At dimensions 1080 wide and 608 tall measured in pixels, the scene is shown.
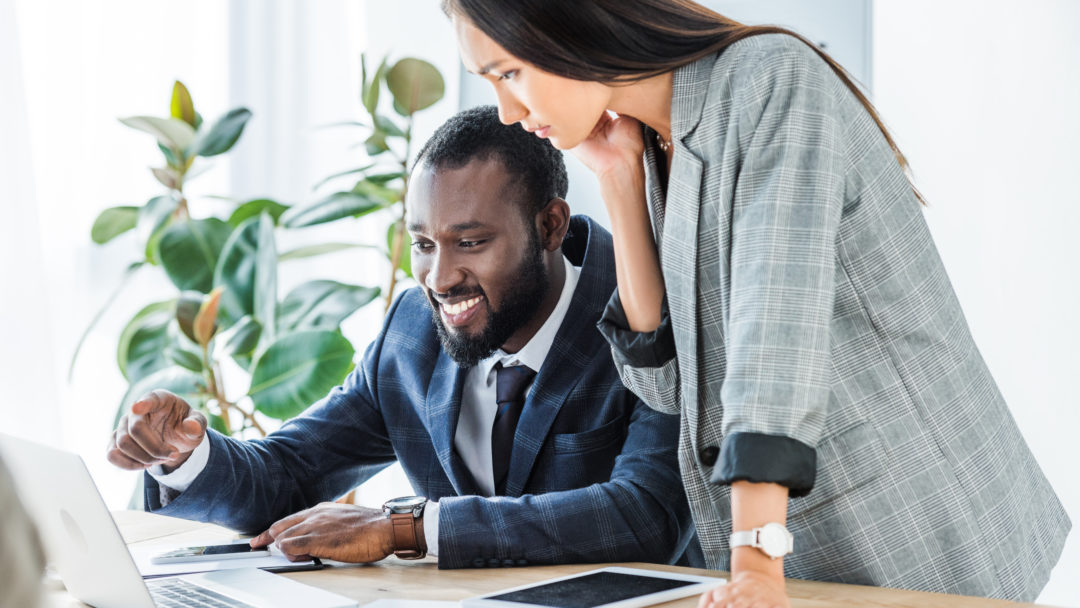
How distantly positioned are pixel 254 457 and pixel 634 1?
96 cm

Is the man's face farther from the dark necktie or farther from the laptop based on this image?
the laptop

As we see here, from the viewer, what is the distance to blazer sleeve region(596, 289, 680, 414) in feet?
3.86

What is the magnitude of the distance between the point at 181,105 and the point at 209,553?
1350 millimetres

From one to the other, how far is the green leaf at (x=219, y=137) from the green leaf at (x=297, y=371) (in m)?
0.50

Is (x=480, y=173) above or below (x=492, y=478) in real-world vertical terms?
above

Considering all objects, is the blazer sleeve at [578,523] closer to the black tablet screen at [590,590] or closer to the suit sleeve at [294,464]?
the black tablet screen at [590,590]

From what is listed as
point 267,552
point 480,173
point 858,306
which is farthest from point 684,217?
point 267,552

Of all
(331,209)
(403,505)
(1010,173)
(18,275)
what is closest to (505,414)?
(403,505)

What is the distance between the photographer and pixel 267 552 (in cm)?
132

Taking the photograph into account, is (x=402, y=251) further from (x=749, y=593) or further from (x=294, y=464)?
(x=749, y=593)

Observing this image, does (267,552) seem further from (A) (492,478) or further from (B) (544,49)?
(B) (544,49)

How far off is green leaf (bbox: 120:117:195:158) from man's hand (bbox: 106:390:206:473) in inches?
40.1

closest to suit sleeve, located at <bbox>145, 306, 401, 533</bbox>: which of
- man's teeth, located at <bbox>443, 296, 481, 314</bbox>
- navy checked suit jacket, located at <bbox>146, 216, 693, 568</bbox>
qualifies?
navy checked suit jacket, located at <bbox>146, 216, 693, 568</bbox>

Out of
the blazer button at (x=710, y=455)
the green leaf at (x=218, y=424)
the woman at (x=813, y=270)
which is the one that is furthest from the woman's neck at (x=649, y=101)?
the green leaf at (x=218, y=424)
